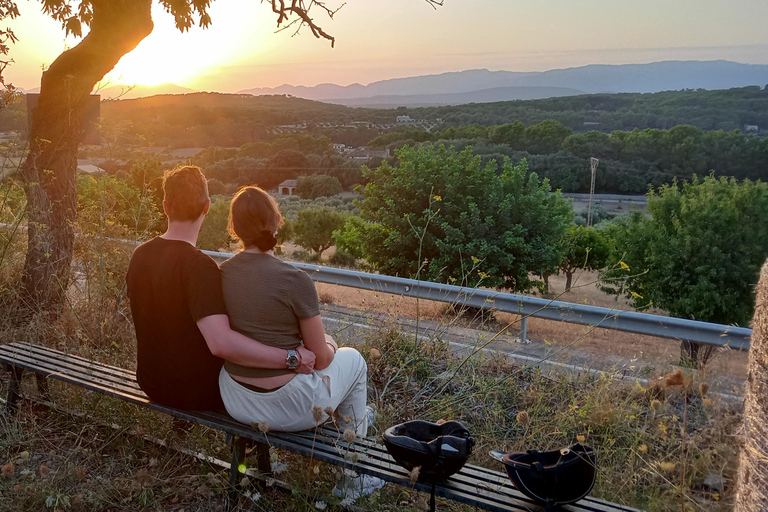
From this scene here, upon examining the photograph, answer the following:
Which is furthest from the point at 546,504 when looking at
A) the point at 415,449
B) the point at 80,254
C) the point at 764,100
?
the point at 764,100

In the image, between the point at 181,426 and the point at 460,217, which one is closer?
the point at 181,426

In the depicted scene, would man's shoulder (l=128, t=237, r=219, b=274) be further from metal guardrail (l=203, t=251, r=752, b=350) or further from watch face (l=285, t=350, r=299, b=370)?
metal guardrail (l=203, t=251, r=752, b=350)

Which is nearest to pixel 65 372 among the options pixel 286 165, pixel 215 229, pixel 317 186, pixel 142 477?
pixel 142 477

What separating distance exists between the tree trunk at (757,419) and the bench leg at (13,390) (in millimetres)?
3836

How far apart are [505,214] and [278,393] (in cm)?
2338

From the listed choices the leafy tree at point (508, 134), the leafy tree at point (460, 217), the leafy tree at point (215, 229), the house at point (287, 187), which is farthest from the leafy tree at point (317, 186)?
the leafy tree at point (460, 217)

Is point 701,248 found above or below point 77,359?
below

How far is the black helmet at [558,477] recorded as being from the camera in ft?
7.32

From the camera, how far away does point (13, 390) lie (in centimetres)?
392

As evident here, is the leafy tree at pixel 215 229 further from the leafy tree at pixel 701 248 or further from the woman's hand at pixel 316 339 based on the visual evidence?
the woman's hand at pixel 316 339

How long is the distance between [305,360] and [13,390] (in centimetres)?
223

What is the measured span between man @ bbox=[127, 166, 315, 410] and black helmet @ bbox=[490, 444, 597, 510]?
39.9 inches

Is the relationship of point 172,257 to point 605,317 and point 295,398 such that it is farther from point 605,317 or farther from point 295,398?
point 605,317

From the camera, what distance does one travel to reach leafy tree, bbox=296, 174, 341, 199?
7700 cm
